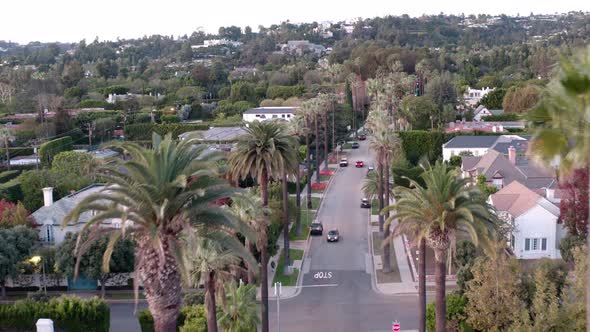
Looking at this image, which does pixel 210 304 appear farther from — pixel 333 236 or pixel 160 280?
pixel 333 236

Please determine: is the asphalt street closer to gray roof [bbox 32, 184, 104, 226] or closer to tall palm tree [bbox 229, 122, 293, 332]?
tall palm tree [bbox 229, 122, 293, 332]

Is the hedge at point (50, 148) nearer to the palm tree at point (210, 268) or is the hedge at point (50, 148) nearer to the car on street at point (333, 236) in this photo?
the car on street at point (333, 236)

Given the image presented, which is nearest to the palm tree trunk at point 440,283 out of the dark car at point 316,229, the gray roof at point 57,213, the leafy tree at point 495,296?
the leafy tree at point 495,296

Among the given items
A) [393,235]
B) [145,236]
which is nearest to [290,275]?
[393,235]

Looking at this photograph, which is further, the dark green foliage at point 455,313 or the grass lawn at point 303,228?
the grass lawn at point 303,228

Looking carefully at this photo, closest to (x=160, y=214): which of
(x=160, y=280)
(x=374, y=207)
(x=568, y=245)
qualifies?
(x=160, y=280)
